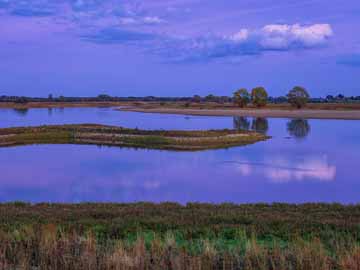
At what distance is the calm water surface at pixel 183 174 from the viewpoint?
16.8m

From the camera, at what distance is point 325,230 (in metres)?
8.62

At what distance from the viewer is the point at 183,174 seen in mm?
21828

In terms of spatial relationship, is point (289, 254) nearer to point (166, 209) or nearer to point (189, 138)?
point (166, 209)

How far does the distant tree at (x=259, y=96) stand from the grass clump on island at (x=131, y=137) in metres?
57.1

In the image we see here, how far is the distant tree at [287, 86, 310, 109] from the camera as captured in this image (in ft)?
304

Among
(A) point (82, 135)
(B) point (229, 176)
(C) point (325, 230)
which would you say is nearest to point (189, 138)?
(A) point (82, 135)

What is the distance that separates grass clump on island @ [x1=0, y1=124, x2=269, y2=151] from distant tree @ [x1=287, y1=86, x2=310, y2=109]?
54864 mm

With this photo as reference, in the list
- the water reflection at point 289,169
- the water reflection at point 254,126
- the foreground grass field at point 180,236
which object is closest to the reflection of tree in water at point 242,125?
the water reflection at point 254,126

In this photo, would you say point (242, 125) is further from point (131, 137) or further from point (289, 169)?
point (289, 169)

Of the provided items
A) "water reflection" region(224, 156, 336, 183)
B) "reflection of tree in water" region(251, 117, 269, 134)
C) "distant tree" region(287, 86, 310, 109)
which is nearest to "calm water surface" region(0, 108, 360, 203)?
"water reflection" region(224, 156, 336, 183)

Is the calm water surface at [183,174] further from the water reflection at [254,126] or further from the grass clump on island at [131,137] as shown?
the water reflection at [254,126]

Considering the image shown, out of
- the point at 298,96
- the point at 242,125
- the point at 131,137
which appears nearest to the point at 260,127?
the point at 242,125

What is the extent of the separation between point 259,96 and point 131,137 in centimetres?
6293

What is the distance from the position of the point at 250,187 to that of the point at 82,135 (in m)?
24.5
